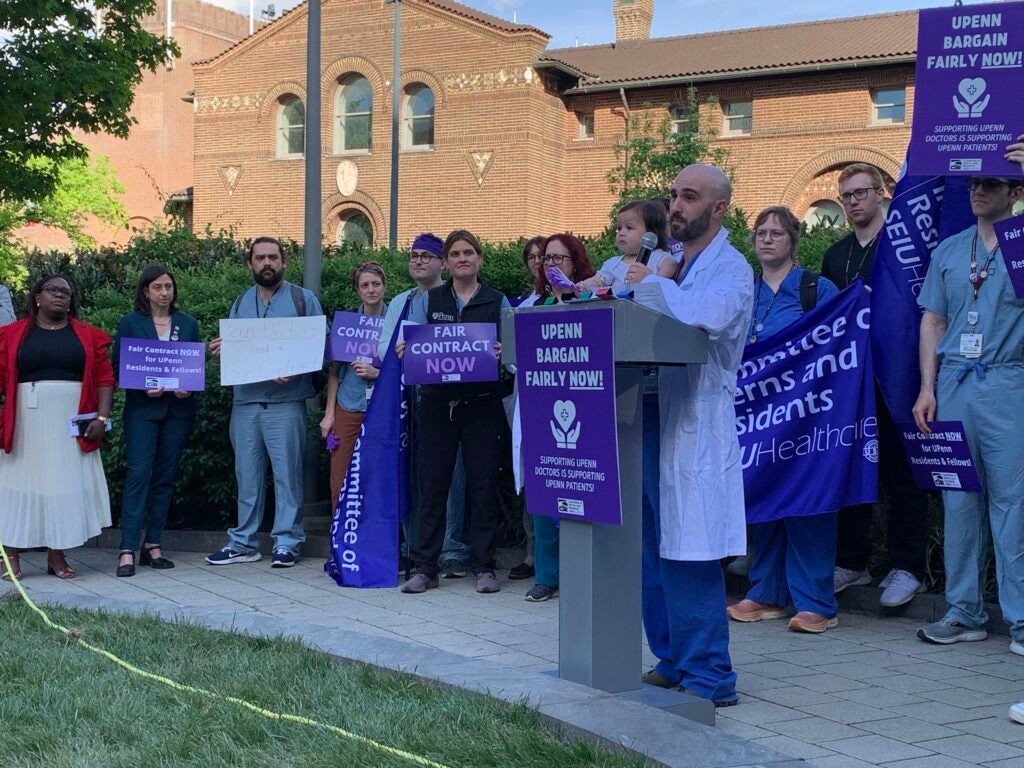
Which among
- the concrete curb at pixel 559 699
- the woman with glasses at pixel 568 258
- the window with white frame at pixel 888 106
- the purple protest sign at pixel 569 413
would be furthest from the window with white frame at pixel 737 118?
the purple protest sign at pixel 569 413

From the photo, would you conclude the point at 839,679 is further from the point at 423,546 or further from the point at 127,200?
the point at 127,200

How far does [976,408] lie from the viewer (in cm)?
627

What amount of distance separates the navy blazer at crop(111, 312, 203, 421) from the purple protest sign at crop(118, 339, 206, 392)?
0.42 feet

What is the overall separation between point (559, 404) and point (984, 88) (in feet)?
9.16

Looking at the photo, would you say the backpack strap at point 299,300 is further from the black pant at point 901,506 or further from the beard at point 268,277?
the black pant at point 901,506

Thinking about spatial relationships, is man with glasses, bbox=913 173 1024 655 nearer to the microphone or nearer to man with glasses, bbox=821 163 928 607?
man with glasses, bbox=821 163 928 607

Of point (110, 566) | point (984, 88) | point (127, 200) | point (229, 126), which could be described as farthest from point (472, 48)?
point (984, 88)

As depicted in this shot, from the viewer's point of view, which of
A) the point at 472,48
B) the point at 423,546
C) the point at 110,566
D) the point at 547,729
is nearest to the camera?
the point at 547,729

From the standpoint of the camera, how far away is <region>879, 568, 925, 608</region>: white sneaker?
7.11m

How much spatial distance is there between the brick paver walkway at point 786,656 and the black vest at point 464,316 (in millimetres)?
1247

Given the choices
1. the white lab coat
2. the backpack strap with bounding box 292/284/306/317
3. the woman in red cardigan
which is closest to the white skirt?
the woman in red cardigan

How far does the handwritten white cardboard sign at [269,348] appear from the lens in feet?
29.5

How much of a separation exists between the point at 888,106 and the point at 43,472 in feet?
100

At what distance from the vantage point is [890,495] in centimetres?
735
